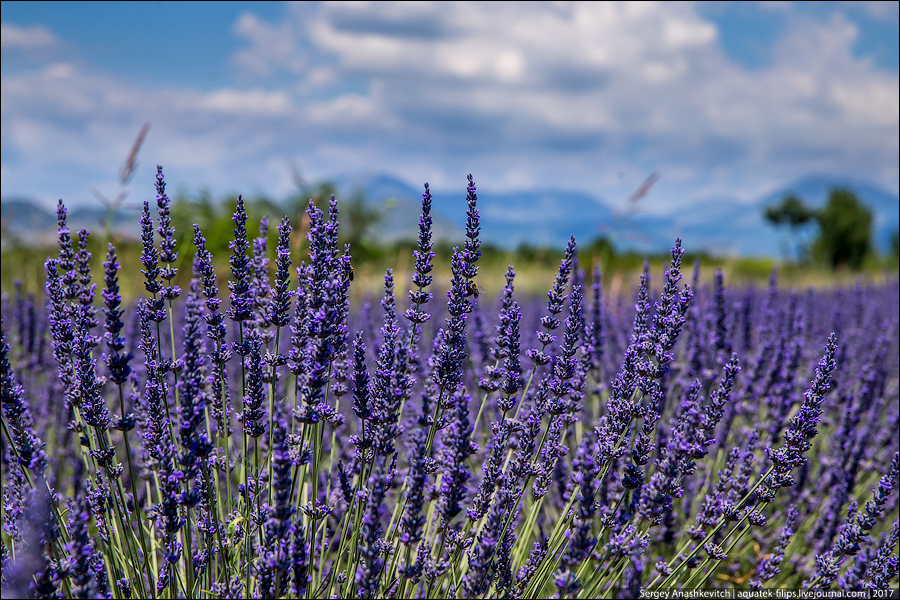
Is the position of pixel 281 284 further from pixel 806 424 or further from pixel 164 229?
pixel 806 424

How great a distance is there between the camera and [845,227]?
42438 mm

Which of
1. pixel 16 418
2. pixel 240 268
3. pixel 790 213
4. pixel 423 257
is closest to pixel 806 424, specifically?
pixel 423 257

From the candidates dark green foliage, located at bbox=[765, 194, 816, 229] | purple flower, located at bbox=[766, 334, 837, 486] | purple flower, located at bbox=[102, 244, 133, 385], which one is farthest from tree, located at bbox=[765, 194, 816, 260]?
purple flower, located at bbox=[102, 244, 133, 385]

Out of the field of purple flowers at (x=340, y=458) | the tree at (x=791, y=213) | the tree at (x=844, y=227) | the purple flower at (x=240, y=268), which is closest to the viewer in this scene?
the field of purple flowers at (x=340, y=458)

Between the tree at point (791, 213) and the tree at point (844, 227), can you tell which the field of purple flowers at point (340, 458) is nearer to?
the tree at point (844, 227)

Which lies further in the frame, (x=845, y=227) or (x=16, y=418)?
(x=845, y=227)

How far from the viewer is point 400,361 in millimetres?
1755

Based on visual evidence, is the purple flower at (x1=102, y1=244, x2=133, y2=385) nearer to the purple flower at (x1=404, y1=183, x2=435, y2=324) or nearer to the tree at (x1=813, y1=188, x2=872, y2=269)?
the purple flower at (x1=404, y1=183, x2=435, y2=324)

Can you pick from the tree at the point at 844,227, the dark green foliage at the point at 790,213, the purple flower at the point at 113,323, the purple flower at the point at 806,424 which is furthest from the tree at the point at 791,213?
the purple flower at the point at 113,323

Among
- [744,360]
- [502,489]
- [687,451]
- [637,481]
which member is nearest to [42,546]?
[502,489]

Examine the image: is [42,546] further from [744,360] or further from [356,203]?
[356,203]

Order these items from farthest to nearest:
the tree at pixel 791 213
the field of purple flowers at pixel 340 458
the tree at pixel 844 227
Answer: the tree at pixel 791 213, the tree at pixel 844 227, the field of purple flowers at pixel 340 458

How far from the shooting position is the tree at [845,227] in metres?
42.2

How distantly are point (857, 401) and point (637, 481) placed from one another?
7.64 feet
